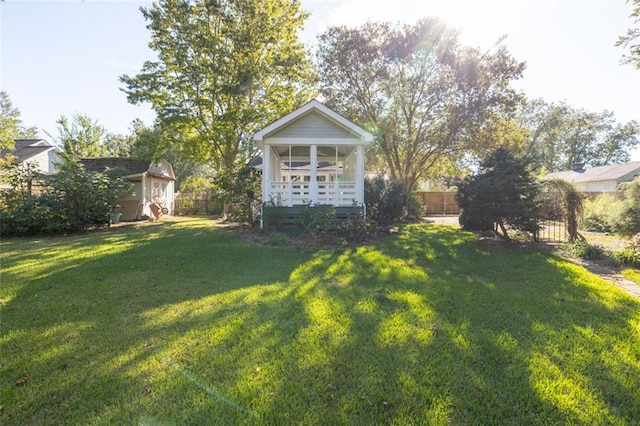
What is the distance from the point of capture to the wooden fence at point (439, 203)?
22297 mm


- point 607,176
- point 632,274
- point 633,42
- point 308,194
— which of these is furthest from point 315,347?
point 607,176

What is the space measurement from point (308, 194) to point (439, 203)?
15015 mm

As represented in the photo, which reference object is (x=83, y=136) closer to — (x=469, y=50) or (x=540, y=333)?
(x=469, y=50)

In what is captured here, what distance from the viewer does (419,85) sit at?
49.6 ft

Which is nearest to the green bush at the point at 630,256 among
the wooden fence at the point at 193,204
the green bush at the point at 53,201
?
the green bush at the point at 53,201

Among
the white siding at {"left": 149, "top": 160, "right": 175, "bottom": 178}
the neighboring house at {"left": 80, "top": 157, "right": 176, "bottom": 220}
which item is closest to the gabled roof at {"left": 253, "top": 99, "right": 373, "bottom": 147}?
the neighboring house at {"left": 80, "top": 157, "right": 176, "bottom": 220}

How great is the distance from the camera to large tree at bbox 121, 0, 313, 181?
1530 centimetres

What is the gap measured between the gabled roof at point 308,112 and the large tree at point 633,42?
791 cm

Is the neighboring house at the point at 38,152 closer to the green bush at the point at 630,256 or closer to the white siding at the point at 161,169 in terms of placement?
→ the white siding at the point at 161,169

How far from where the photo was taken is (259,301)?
4.26 m

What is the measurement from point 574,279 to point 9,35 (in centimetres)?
1159

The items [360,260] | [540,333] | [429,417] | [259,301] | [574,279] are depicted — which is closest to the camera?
[429,417]

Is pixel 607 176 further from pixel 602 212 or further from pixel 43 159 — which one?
pixel 43 159

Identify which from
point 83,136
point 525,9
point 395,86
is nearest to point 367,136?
point 525,9
